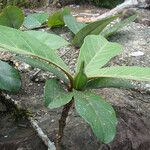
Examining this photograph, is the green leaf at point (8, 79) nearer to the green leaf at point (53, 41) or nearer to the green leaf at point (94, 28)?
the green leaf at point (53, 41)

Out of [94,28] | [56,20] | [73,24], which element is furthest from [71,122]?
[56,20]

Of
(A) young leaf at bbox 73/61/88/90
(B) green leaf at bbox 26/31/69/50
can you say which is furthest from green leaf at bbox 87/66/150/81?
(B) green leaf at bbox 26/31/69/50

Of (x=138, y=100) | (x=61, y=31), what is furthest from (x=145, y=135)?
(x=61, y=31)

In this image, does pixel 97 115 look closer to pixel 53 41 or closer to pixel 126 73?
pixel 126 73

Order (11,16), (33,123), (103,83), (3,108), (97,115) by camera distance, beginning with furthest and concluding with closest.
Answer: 1. (11,16)
2. (3,108)
3. (33,123)
4. (103,83)
5. (97,115)

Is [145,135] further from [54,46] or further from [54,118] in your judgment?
[54,46]

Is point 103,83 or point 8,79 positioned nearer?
point 103,83
